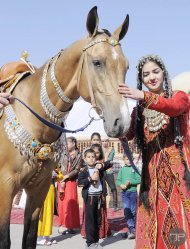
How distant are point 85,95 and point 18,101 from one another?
2.23ft

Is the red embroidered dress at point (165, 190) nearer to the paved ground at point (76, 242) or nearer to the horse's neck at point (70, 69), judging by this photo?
the horse's neck at point (70, 69)

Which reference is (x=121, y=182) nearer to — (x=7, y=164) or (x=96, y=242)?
(x=96, y=242)

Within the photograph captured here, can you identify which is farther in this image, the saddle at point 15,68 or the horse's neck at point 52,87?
the saddle at point 15,68

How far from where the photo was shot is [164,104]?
2.69 meters

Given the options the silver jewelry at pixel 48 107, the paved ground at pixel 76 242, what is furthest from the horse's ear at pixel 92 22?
the paved ground at pixel 76 242

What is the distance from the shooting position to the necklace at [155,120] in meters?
2.94

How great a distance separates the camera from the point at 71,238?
6551mm

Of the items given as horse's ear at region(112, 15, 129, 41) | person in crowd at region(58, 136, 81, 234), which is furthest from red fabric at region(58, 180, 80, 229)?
horse's ear at region(112, 15, 129, 41)

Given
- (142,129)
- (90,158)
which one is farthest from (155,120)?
(90,158)

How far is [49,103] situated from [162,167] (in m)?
0.98

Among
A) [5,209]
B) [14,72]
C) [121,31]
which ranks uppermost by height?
[121,31]

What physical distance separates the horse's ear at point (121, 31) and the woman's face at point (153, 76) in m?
0.28

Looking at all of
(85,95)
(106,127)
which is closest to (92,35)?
(85,95)

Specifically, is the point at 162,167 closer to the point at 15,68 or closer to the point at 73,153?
the point at 15,68
